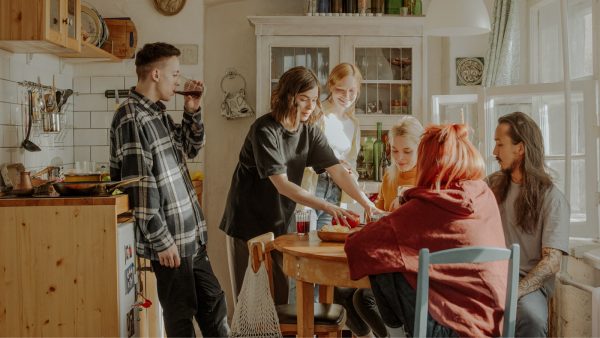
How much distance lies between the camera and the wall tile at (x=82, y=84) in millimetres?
4520

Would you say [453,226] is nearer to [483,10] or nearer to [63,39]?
[483,10]

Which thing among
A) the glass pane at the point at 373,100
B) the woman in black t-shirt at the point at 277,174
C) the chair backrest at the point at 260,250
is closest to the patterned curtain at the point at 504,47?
the glass pane at the point at 373,100

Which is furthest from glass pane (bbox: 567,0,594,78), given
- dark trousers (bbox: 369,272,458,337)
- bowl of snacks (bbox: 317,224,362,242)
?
dark trousers (bbox: 369,272,458,337)

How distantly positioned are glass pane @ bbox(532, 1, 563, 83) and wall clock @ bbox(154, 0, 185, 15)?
2.42m

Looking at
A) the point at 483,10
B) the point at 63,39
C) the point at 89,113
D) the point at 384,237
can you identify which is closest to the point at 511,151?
the point at 483,10

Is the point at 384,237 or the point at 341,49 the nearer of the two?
the point at 384,237

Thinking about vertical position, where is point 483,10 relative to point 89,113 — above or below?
above

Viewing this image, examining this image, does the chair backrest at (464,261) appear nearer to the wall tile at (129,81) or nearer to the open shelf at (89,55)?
the open shelf at (89,55)

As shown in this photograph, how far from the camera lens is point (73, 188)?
2.76m

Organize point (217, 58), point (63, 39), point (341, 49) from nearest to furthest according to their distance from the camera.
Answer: point (63, 39), point (341, 49), point (217, 58)

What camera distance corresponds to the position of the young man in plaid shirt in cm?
256

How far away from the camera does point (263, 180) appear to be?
300cm

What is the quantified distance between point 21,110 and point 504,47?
2853mm

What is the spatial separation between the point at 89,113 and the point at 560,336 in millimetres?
3248
